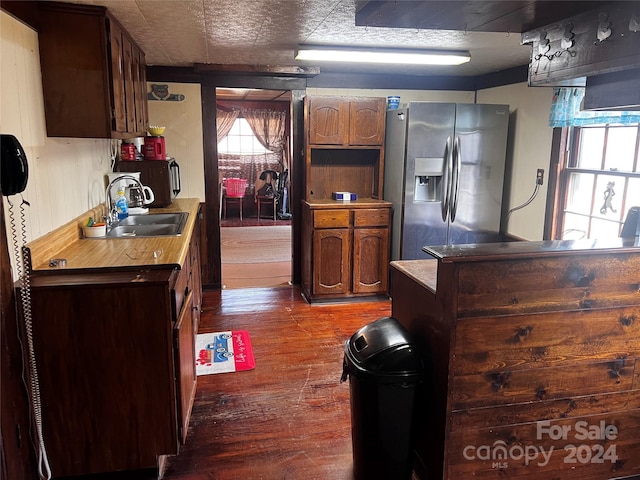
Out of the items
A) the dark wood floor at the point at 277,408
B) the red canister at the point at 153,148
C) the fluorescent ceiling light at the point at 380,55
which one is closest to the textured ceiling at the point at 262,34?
the fluorescent ceiling light at the point at 380,55

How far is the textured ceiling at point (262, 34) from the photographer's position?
8.07 feet

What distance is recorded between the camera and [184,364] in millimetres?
2312

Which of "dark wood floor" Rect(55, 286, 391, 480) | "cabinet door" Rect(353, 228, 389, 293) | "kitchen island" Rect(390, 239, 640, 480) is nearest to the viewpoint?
"kitchen island" Rect(390, 239, 640, 480)

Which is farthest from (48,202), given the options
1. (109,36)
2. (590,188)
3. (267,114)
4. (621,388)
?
(267,114)

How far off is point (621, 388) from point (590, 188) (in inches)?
78.9

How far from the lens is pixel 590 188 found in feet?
11.8

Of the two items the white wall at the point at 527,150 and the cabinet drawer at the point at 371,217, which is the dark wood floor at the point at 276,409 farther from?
the white wall at the point at 527,150

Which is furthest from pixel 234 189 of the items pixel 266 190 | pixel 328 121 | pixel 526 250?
pixel 526 250

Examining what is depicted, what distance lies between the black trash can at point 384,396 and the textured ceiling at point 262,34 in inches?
65.4

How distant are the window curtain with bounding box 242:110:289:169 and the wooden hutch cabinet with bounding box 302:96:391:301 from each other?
200 inches

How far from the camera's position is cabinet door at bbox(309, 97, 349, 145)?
4.43 metres

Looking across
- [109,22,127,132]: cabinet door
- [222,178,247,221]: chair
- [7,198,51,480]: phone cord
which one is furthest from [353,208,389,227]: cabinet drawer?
[222,178,247,221]: chair

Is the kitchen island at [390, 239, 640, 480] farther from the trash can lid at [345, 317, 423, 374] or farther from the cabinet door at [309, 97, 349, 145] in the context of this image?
the cabinet door at [309, 97, 349, 145]

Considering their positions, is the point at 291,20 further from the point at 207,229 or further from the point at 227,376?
the point at 207,229
